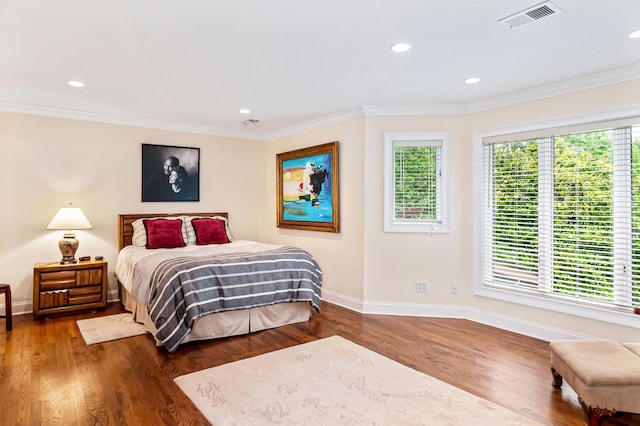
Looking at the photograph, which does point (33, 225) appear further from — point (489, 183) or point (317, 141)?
point (489, 183)

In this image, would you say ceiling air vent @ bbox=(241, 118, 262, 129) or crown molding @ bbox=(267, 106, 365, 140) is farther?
ceiling air vent @ bbox=(241, 118, 262, 129)

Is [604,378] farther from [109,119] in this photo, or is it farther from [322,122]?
[109,119]

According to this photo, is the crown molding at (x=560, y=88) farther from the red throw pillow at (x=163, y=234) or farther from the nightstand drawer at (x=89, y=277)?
the nightstand drawer at (x=89, y=277)

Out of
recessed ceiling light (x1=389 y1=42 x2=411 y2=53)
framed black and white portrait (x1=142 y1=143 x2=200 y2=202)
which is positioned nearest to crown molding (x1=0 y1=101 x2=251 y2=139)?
framed black and white portrait (x1=142 y1=143 x2=200 y2=202)

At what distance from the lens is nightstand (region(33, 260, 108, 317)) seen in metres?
4.16

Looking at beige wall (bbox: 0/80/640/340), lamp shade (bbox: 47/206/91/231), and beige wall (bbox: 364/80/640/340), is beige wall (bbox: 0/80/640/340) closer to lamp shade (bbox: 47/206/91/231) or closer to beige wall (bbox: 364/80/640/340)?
beige wall (bbox: 364/80/640/340)

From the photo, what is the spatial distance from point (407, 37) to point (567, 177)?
2.15 metres

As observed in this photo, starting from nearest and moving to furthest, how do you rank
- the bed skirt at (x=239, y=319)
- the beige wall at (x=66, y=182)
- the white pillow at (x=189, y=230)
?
1. the bed skirt at (x=239, y=319)
2. the beige wall at (x=66, y=182)
3. the white pillow at (x=189, y=230)

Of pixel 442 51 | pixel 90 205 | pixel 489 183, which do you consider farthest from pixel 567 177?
pixel 90 205

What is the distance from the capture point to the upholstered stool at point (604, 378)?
2082 mm

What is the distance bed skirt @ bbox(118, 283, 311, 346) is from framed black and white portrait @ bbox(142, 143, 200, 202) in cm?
165

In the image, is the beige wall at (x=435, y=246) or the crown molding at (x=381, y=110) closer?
the crown molding at (x=381, y=110)

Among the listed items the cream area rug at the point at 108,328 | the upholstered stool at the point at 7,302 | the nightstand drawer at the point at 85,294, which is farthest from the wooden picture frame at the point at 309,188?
the upholstered stool at the point at 7,302

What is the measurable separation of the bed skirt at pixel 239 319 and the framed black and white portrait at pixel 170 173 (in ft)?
A: 5.41
